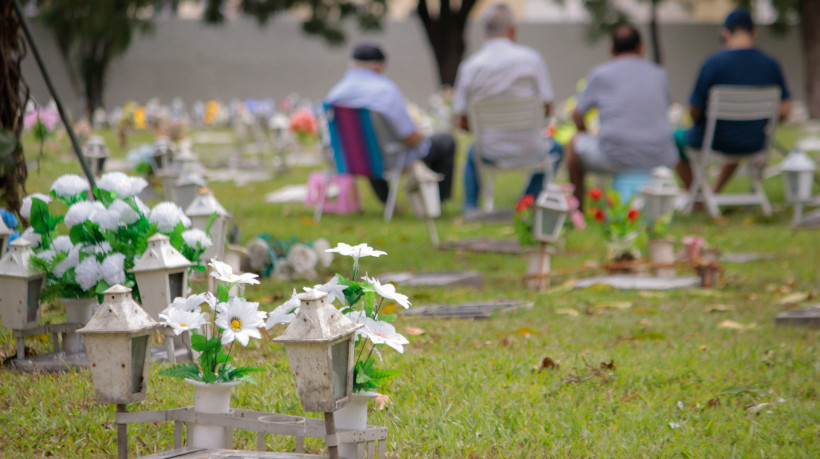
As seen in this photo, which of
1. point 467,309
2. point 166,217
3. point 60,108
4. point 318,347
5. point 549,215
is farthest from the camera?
point 549,215

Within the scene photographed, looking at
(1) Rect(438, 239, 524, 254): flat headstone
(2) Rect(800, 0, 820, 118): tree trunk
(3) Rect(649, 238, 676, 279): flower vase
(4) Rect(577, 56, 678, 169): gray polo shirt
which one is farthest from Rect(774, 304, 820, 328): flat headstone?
(2) Rect(800, 0, 820, 118): tree trunk

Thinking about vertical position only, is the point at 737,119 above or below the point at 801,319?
above

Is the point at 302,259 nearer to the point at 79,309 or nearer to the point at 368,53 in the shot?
the point at 79,309

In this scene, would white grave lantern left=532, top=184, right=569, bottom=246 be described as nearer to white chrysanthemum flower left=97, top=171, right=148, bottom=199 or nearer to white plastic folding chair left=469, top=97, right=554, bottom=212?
white chrysanthemum flower left=97, top=171, right=148, bottom=199

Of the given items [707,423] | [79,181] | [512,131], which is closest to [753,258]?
[512,131]

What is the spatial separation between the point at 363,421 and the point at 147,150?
15.8 ft

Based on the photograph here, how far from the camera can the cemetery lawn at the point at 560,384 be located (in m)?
2.27

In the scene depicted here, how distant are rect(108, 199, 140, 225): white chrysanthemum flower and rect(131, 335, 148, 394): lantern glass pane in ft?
2.19

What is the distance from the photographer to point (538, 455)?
223 cm

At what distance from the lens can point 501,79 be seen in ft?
21.8

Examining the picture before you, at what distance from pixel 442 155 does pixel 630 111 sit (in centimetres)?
169

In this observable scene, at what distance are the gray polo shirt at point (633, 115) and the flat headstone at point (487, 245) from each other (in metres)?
1.26

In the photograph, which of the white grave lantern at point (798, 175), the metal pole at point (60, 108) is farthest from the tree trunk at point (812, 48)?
the metal pole at point (60, 108)

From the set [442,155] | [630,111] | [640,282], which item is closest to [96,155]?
[640,282]
